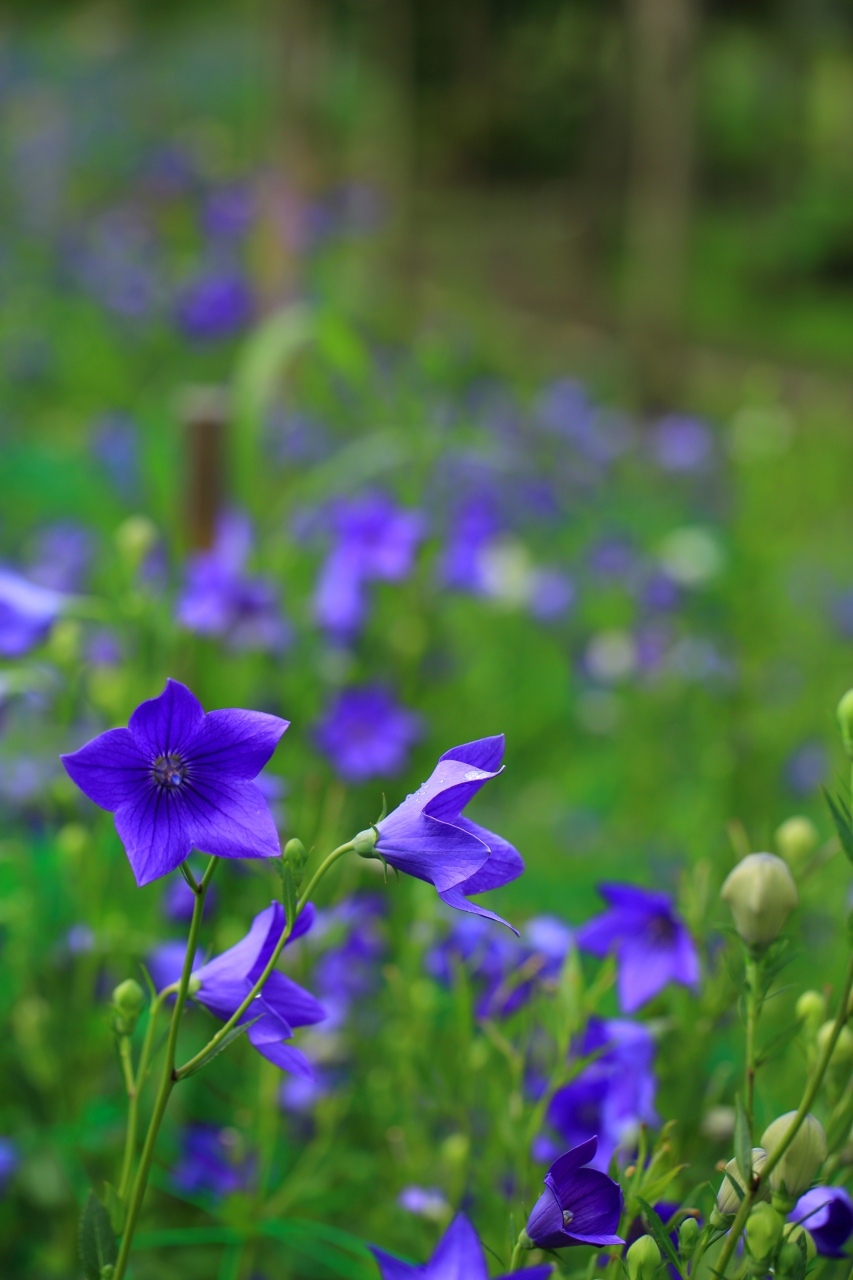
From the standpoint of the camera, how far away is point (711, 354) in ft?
24.7

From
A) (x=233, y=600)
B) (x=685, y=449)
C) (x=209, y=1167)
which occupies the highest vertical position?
(x=233, y=600)

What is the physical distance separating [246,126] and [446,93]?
7.22m

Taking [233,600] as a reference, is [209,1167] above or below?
below

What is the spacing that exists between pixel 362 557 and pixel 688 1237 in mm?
989

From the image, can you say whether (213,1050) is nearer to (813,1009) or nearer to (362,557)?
(813,1009)

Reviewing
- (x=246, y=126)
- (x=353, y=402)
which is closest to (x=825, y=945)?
(x=353, y=402)

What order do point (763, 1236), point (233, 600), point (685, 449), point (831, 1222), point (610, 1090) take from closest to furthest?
point (763, 1236)
point (831, 1222)
point (610, 1090)
point (233, 600)
point (685, 449)

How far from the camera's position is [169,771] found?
1.60 feet

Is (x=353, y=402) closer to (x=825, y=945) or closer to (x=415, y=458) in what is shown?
(x=415, y=458)

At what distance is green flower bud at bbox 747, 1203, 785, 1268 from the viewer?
45 centimetres

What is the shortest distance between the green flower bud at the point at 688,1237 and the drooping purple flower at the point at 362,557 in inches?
37.1

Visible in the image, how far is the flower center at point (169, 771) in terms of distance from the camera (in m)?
0.49

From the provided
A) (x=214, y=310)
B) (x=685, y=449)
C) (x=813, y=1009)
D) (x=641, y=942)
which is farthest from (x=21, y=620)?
(x=214, y=310)

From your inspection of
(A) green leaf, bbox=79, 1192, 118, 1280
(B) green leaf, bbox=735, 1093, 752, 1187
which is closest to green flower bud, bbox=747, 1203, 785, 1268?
(B) green leaf, bbox=735, 1093, 752, 1187
